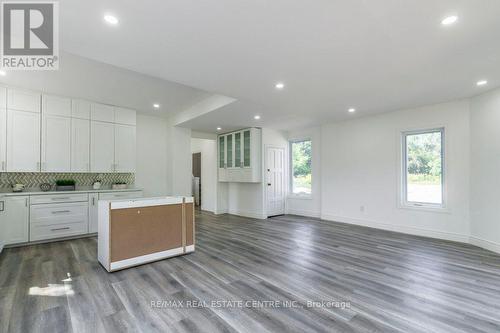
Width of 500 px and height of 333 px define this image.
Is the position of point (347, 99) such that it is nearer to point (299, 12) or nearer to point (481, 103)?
point (481, 103)

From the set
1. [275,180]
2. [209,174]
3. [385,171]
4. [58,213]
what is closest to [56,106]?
[58,213]

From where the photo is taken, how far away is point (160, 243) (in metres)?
3.38

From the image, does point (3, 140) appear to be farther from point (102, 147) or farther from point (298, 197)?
point (298, 197)

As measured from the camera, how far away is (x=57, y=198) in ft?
14.5

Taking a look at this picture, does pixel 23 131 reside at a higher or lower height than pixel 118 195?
higher

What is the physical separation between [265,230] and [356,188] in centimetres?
243

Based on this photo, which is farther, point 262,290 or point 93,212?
point 93,212

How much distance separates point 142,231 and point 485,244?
5.36 m

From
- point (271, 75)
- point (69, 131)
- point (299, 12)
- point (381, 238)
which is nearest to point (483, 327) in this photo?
point (381, 238)

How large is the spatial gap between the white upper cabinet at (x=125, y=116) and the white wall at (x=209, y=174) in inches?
102

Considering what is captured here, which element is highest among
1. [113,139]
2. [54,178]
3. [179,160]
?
[113,139]

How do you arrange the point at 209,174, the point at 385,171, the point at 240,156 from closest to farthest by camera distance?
the point at 385,171 → the point at 240,156 → the point at 209,174

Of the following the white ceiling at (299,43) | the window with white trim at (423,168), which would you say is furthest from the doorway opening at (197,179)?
the window with white trim at (423,168)

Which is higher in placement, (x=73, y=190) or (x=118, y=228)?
(x=73, y=190)
